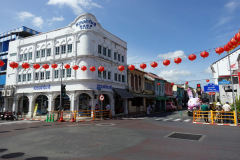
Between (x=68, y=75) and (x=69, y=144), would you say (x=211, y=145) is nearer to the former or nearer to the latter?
(x=69, y=144)

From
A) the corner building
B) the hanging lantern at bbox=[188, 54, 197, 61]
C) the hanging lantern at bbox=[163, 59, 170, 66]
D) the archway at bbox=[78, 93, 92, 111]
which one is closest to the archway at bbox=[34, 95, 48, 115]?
the corner building

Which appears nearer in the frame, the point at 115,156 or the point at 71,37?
the point at 115,156

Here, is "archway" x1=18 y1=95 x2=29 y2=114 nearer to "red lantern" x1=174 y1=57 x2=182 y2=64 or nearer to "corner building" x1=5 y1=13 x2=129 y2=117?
"corner building" x1=5 y1=13 x2=129 y2=117

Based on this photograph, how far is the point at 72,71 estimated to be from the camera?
22016 millimetres

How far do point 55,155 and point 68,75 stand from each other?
1763 centimetres

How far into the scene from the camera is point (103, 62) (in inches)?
933

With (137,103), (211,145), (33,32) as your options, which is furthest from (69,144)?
(33,32)

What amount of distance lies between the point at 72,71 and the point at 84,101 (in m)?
4.45

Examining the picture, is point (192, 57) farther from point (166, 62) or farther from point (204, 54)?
point (166, 62)

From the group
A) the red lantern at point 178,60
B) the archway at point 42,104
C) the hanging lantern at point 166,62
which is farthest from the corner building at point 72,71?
the red lantern at point 178,60

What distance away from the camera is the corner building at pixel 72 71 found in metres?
21.6

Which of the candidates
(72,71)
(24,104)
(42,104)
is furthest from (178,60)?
(24,104)

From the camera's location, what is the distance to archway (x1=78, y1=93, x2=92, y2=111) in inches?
882

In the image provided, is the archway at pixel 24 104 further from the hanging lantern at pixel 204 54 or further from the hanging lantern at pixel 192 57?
the hanging lantern at pixel 204 54
